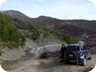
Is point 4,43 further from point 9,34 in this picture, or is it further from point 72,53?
point 72,53

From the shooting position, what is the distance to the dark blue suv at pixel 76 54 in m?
15.2

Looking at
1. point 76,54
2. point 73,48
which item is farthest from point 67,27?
point 76,54

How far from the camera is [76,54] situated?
15211 mm

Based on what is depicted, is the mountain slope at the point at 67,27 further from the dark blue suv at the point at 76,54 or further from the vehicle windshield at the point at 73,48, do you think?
the vehicle windshield at the point at 73,48

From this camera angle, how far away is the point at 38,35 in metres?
32.1

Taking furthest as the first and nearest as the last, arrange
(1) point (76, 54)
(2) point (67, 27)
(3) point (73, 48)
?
1. (2) point (67, 27)
2. (3) point (73, 48)
3. (1) point (76, 54)

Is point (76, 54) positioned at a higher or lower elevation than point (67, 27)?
higher

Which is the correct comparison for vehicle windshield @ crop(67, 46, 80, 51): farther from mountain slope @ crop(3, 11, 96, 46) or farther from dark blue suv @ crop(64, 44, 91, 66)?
mountain slope @ crop(3, 11, 96, 46)

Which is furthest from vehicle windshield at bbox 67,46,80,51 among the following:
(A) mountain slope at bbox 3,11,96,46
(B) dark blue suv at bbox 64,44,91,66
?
(A) mountain slope at bbox 3,11,96,46

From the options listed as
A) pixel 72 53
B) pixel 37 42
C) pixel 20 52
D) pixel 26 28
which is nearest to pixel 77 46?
pixel 72 53

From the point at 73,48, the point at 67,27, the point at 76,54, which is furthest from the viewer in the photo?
the point at 67,27

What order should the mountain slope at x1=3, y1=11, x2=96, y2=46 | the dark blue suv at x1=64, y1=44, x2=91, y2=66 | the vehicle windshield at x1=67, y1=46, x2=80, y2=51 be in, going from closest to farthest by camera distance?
the dark blue suv at x1=64, y1=44, x2=91, y2=66 → the vehicle windshield at x1=67, y1=46, x2=80, y2=51 → the mountain slope at x1=3, y1=11, x2=96, y2=46

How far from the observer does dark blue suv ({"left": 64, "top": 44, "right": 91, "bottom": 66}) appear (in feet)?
49.8

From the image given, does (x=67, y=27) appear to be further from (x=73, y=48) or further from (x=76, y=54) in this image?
(x=76, y=54)
